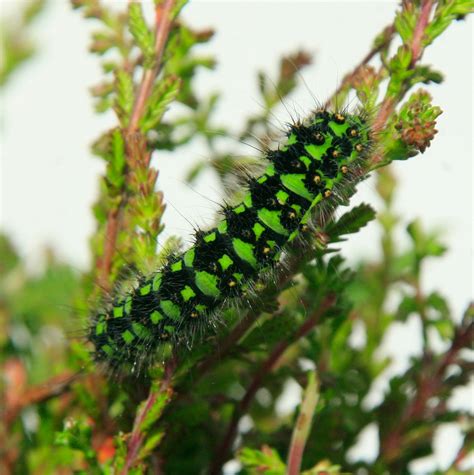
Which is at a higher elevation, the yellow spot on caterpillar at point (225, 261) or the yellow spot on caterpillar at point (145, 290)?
the yellow spot on caterpillar at point (145, 290)

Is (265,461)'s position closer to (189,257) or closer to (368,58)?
(189,257)

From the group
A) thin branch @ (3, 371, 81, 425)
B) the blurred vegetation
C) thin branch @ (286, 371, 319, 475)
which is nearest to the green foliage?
the blurred vegetation

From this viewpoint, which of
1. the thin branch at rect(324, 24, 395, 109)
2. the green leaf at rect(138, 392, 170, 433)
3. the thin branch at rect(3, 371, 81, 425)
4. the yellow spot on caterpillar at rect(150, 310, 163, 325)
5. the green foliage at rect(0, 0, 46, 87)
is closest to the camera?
the green leaf at rect(138, 392, 170, 433)

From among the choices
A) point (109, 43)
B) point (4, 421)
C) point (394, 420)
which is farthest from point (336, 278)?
point (4, 421)

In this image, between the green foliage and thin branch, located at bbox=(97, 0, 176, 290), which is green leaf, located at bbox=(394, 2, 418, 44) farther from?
the green foliage

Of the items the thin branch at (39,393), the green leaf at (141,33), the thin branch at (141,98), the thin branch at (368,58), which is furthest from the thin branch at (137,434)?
the green leaf at (141,33)

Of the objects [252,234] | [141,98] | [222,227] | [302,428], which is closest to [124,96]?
[141,98]

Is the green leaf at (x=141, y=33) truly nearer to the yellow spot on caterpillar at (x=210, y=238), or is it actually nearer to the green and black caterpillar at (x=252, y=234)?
the green and black caterpillar at (x=252, y=234)

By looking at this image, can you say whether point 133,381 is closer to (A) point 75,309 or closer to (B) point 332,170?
(A) point 75,309
